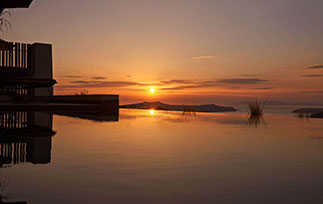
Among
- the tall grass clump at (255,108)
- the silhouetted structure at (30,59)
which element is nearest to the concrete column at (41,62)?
the silhouetted structure at (30,59)

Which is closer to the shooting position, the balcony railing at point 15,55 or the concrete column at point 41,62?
the balcony railing at point 15,55

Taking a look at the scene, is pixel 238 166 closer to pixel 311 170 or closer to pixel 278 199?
pixel 311 170

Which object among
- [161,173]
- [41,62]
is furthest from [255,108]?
[41,62]

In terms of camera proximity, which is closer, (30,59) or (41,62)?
(30,59)

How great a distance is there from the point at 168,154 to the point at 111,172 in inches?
25.9

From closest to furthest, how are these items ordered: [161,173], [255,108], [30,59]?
1. [161,173]
2. [255,108]
3. [30,59]

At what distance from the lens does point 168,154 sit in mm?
2193

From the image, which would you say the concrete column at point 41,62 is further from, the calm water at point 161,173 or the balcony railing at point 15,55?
the calm water at point 161,173

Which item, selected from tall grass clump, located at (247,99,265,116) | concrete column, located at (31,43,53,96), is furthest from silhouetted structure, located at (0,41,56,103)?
tall grass clump, located at (247,99,265,116)

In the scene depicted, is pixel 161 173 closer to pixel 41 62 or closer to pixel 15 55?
pixel 15 55

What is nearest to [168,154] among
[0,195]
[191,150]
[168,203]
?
[191,150]

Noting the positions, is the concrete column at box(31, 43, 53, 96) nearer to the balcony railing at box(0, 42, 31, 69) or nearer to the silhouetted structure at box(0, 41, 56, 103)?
the silhouetted structure at box(0, 41, 56, 103)

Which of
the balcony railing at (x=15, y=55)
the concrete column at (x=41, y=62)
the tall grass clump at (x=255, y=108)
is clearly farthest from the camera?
the concrete column at (x=41, y=62)

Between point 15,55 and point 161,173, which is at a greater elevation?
point 15,55
